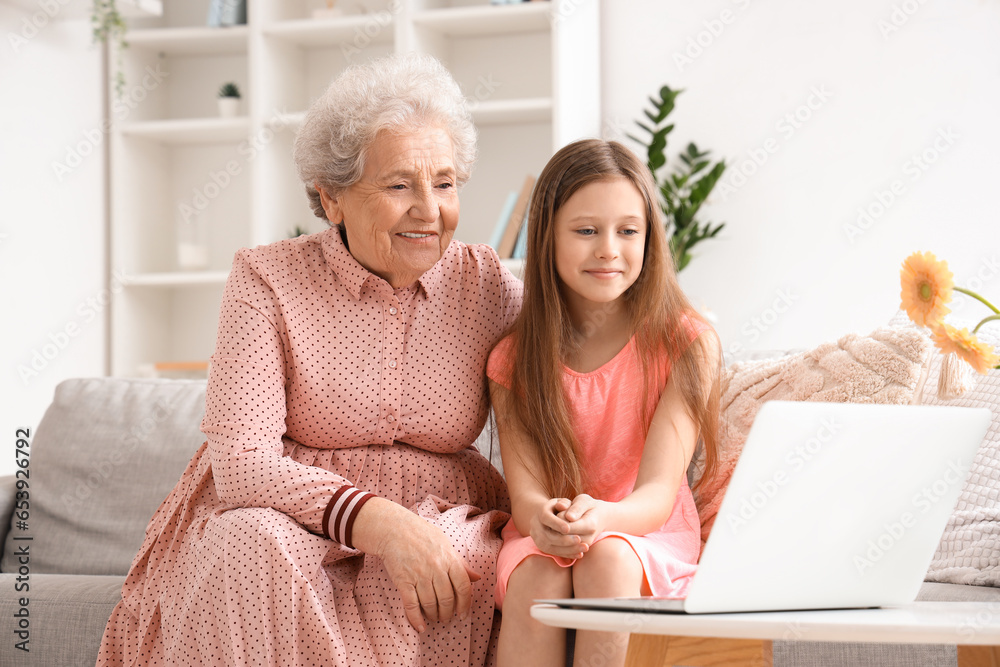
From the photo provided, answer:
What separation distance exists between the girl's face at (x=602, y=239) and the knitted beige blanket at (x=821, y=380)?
344 millimetres

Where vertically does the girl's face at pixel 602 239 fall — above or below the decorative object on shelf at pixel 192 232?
below

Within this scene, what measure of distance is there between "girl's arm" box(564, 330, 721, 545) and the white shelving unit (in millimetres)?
1637

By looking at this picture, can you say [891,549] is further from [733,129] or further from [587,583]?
[733,129]

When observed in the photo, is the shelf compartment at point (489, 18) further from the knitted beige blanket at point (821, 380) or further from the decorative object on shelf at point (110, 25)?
the knitted beige blanket at point (821, 380)

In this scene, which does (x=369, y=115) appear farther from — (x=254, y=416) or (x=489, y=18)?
(x=489, y=18)

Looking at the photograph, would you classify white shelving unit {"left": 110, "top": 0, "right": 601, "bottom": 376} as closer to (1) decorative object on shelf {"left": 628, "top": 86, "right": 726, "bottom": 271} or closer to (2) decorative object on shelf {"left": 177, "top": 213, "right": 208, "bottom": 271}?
(2) decorative object on shelf {"left": 177, "top": 213, "right": 208, "bottom": 271}

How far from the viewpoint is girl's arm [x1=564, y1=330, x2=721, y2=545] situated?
1260 mm

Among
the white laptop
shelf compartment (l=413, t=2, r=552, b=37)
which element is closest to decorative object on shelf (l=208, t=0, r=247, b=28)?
shelf compartment (l=413, t=2, r=552, b=37)

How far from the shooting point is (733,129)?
3074 mm

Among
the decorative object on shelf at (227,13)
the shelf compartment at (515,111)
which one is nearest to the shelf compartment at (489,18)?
the shelf compartment at (515,111)

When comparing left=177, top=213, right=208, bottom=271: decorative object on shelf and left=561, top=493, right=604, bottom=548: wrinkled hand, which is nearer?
left=561, top=493, right=604, bottom=548: wrinkled hand

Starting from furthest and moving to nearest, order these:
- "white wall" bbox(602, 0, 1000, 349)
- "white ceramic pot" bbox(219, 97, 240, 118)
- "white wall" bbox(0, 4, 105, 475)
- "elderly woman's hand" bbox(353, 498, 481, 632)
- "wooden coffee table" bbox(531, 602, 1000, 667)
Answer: "white ceramic pot" bbox(219, 97, 240, 118) → "white wall" bbox(0, 4, 105, 475) → "white wall" bbox(602, 0, 1000, 349) → "elderly woman's hand" bbox(353, 498, 481, 632) → "wooden coffee table" bbox(531, 602, 1000, 667)

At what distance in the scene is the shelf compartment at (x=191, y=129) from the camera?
328 cm

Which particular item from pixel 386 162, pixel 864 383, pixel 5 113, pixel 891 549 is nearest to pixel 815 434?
pixel 891 549
